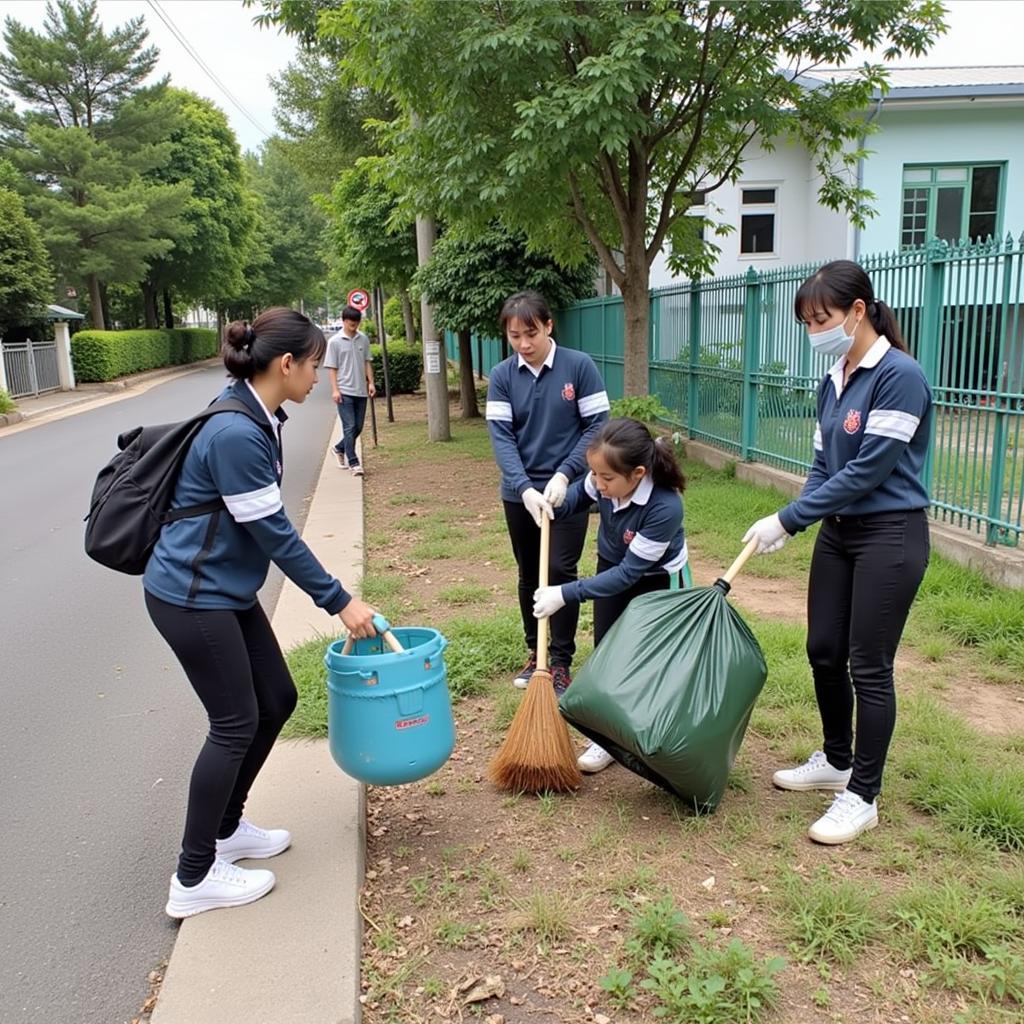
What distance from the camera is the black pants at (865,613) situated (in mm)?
2730

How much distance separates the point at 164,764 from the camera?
374 centimetres

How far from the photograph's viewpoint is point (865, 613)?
2760 mm

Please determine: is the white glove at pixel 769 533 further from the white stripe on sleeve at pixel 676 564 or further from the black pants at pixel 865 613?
the white stripe on sleeve at pixel 676 564

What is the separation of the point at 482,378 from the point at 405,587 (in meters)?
18.1

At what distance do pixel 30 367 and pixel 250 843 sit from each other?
24096 mm

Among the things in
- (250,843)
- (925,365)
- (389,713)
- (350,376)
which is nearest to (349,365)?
(350,376)

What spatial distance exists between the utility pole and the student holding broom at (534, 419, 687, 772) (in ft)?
30.9

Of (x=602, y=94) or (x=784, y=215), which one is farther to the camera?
(x=784, y=215)

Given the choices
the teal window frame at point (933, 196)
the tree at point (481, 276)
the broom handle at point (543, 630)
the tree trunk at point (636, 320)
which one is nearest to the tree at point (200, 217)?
the tree at point (481, 276)

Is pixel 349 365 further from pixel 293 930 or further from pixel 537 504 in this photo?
pixel 293 930

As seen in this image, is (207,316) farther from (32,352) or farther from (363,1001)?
(363,1001)

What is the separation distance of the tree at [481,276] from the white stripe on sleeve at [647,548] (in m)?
9.17

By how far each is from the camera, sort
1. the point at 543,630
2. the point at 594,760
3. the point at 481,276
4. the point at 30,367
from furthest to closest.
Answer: the point at 30,367
the point at 481,276
the point at 594,760
the point at 543,630

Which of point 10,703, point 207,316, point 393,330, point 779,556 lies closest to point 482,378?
point 393,330
